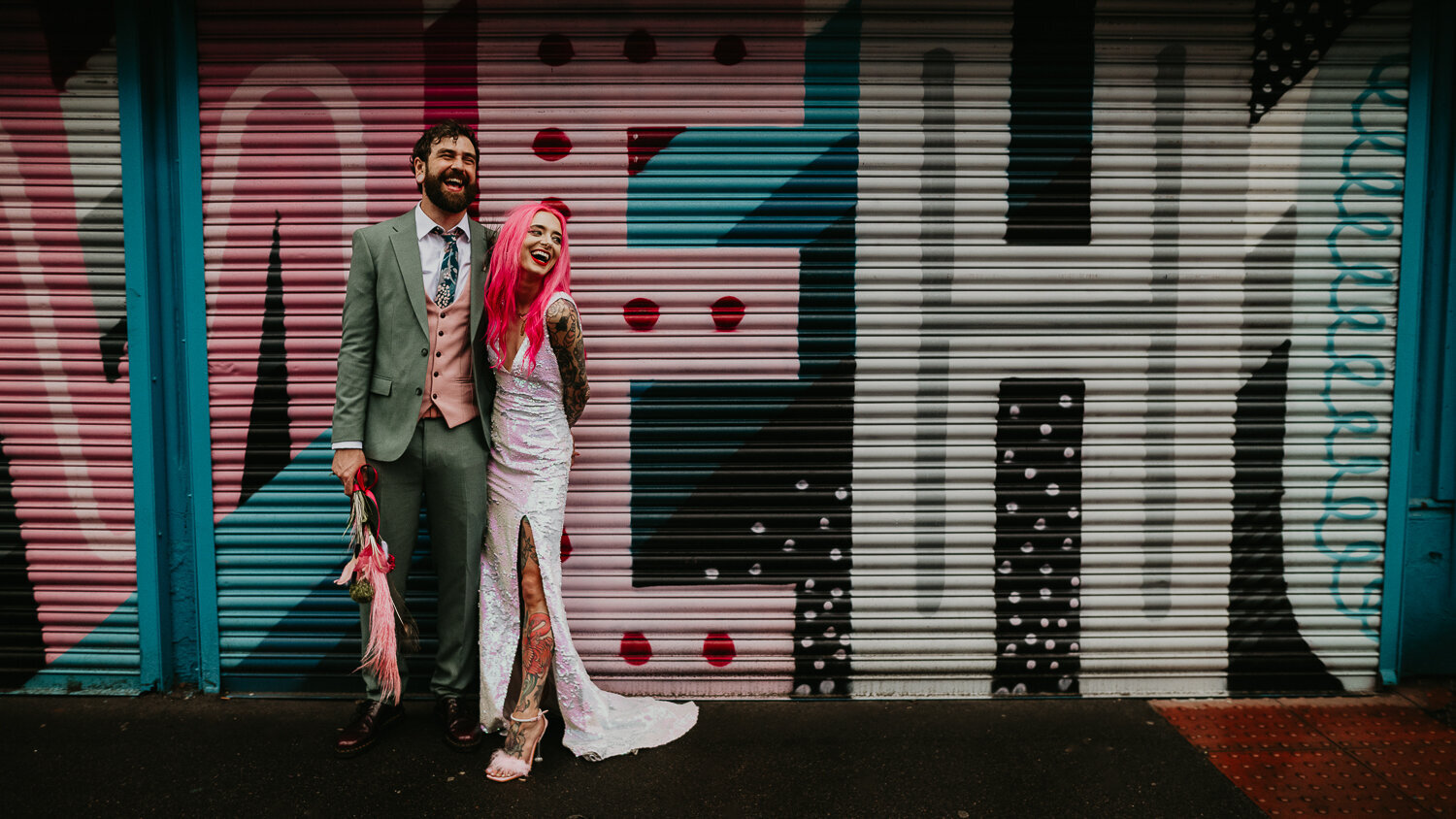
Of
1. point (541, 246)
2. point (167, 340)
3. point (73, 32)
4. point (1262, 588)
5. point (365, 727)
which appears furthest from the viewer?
point (1262, 588)

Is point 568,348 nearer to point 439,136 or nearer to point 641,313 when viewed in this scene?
point 641,313

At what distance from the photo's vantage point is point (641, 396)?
4.38 metres

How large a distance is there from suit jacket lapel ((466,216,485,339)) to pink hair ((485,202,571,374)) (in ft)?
0.29

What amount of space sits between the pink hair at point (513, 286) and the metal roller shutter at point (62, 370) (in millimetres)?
2069

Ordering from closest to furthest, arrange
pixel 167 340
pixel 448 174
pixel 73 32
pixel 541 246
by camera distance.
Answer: pixel 541 246 → pixel 448 174 → pixel 73 32 → pixel 167 340

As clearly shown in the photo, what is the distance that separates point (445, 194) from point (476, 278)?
369mm

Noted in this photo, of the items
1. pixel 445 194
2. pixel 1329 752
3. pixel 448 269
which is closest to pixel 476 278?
pixel 448 269

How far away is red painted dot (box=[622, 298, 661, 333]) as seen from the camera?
4355mm

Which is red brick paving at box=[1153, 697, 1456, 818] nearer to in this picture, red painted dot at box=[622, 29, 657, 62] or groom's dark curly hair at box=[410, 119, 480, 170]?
red painted dot at box=[622, 29, 657, 62]

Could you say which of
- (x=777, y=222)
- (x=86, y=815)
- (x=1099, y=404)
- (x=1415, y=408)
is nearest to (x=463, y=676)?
(x=86, y=815)

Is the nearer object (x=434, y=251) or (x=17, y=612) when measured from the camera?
(x=434, y=251)

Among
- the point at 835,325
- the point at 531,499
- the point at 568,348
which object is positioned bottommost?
the point at 531,499

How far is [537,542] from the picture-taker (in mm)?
3805

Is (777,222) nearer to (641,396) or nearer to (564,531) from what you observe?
(641,396)
